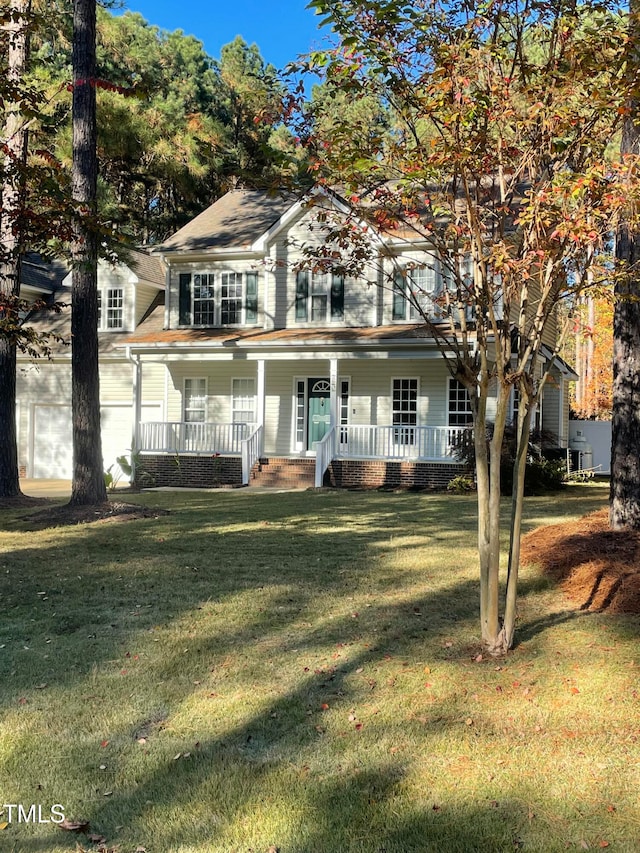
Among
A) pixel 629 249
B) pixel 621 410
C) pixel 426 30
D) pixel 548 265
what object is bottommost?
pixel 621 410

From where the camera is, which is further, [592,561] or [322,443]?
[322,443]

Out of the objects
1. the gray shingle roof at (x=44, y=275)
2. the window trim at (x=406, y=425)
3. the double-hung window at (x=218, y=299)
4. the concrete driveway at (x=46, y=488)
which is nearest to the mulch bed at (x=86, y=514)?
the concrete driveway at (x=46, y=488)

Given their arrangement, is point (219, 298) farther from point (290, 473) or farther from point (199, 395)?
point (290, 473)

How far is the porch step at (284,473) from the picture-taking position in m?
18.7

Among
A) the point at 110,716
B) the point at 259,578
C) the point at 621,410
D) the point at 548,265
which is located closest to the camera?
the point at 110,716

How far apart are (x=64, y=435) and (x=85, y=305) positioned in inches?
452

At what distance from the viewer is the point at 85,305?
12562 mm

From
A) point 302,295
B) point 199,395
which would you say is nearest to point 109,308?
point 199,395

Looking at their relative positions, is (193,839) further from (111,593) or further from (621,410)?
(621,410)

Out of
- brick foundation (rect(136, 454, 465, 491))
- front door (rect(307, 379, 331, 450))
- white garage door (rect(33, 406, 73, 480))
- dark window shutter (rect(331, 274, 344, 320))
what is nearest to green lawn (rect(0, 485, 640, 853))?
brick foundation (rect(136, 454, 465, 491))

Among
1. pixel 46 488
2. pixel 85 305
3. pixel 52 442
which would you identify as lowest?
pixel 46 488

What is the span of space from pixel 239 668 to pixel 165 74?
3215cm

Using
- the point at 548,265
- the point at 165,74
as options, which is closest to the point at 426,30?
the point at 548,265

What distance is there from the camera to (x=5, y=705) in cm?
467
